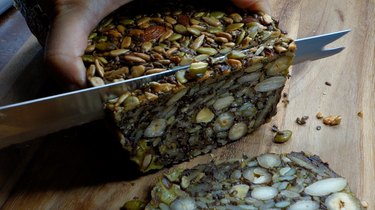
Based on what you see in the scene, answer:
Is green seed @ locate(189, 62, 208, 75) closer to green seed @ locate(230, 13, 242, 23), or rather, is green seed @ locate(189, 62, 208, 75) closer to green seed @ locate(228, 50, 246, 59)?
green seed @ locate(228, 50, 246, 59)

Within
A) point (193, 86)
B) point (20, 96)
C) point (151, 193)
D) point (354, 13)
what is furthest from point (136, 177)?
point (354, 13)

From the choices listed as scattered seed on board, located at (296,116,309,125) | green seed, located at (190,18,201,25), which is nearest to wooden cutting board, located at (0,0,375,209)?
scattered seed on board, located at (296,116,309,125)

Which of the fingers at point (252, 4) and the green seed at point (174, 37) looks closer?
the green seed at point (174, 37)

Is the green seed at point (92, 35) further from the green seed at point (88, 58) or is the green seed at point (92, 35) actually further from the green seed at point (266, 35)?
the green seed at point (266, 35)

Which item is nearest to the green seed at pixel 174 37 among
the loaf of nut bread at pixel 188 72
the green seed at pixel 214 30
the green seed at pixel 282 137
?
the loaf of nut bread at pixel 188 72

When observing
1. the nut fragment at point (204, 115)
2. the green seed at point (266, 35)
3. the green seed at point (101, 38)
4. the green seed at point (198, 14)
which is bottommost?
the nut fragment at point (204, 115)

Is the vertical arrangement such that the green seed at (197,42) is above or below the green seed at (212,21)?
below

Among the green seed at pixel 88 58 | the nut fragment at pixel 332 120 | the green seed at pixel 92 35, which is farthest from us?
the nut fragment at pixel 332 120

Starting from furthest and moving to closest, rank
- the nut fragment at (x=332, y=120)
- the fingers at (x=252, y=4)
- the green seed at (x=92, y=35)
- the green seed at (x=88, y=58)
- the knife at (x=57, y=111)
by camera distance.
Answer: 1. the nut fragment at (x=332, y=120)
2. the fingers at (x=252, y=4)
3. the green seed at (x=92, y=35)
4. the green seed at (x=88, y=58)
5. the knife at (x=57, y=111)

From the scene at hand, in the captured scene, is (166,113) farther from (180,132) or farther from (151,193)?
(151,193)
